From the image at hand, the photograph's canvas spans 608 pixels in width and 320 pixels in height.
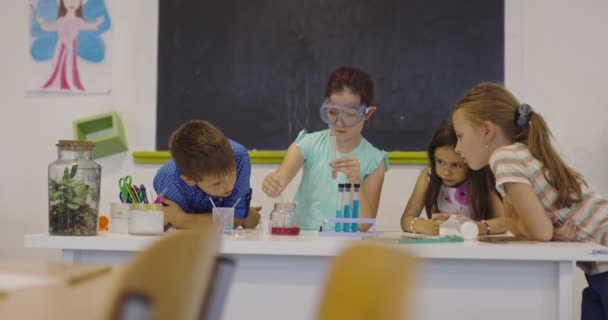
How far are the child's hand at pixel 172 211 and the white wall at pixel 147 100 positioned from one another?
40.0 inches

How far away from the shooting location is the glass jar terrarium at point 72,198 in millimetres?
1756

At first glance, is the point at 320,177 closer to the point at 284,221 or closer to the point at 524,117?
the point at 284,221

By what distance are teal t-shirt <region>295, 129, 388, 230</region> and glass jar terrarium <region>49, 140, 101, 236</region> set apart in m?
0.93

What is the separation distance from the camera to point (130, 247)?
1689mm

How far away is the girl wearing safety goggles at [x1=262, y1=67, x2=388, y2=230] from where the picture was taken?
97.0 inches

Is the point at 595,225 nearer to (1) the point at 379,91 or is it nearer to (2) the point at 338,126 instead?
(2) the point at 338,126

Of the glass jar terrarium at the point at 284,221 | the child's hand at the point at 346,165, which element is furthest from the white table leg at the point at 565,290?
the child's hand at the point at 346,165

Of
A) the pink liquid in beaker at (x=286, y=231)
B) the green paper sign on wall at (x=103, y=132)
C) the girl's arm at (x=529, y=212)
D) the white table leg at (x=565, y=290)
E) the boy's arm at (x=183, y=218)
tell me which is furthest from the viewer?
the green paper sign on wall at (x=103, y=132)

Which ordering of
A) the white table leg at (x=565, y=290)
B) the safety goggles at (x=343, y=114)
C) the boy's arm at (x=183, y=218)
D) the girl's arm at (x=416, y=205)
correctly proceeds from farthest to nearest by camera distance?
the girl's arm at (x=416, y=205), the safety goggles at (x=343, y=114), the boy's arm at (x=183, y=218), the white table leg at (x=565, y=290)

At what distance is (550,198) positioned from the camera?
1931 millimetres

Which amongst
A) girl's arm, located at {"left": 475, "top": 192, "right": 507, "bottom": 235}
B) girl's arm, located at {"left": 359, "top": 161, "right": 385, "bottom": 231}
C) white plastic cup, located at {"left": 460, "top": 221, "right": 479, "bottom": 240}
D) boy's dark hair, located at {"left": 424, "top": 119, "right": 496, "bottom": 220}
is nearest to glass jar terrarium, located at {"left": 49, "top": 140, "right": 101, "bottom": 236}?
white plastic cup, located at {"left": 460, "top": 221, "right": 479, "bottom": 240}

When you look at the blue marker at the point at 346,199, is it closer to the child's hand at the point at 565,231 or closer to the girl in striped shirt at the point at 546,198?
the girl in striped shirt at the point at 546,198

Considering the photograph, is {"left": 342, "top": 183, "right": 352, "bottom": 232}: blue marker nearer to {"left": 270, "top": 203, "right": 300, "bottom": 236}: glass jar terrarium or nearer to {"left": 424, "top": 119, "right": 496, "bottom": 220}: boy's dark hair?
{"left": 270, "top": 203, "right": 300, "bottom": 236}: glass jar terrarium

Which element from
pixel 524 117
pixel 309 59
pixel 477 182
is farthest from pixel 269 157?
pixel 524 117
